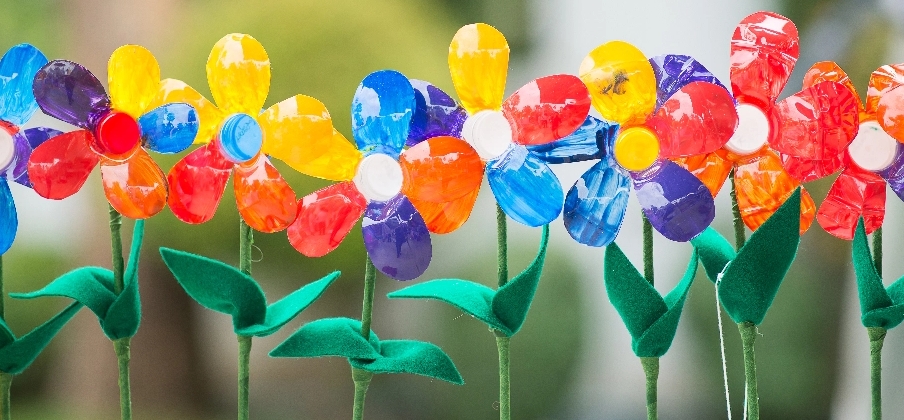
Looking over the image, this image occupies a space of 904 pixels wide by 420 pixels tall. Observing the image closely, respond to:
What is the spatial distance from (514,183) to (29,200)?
1.97 ft

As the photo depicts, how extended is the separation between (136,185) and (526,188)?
0.24 m

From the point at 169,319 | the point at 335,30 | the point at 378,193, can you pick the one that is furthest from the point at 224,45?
the point at 169,319

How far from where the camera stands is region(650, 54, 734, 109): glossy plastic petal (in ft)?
1.68

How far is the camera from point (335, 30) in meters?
0.83

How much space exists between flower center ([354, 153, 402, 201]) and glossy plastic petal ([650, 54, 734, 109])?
174 millimetres

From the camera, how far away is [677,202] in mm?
490

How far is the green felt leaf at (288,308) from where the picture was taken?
1.71 feet

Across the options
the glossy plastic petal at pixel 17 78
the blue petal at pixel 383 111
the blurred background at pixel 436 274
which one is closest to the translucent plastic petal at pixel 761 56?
the blue petal at pixel 383 111

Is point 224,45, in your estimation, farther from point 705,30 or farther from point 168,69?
point 705,30

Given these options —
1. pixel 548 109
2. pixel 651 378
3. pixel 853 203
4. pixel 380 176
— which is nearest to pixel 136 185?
pixel 380 176

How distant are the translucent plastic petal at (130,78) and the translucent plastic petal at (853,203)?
18.2 inches

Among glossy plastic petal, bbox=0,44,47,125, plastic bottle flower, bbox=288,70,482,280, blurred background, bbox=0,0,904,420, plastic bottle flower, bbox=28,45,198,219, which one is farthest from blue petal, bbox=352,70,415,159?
blurred background, bbox=0,0,904,420

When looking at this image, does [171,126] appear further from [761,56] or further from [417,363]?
[761,56]

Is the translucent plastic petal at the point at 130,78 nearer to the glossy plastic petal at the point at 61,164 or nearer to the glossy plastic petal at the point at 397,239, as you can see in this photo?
the glossy plastic petal at the point at 61,164
